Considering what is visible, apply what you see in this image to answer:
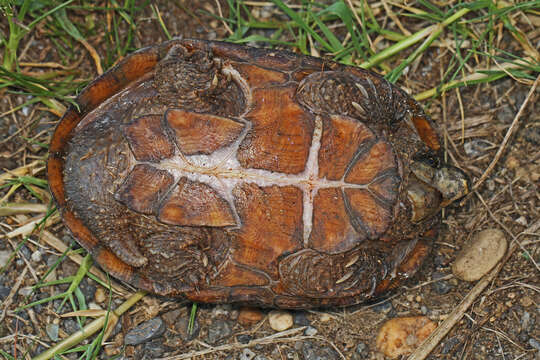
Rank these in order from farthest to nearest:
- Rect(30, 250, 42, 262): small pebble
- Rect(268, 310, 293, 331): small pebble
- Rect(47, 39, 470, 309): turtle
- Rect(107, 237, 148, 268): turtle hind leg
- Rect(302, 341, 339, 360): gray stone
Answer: Rect(30, 250, 42, 262): small pebble < Rect(268, 310, 293, 331): small pebble < Rect(302, 341, 339, 360): gray stone < Rect(107, 237, 148, 268): turtle hind leg < Rect(47, 39, 470, 309): turtle

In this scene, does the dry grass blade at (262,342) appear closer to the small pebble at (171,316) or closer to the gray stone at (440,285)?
the small pebble at (171,316)

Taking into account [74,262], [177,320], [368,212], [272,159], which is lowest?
[177,320]

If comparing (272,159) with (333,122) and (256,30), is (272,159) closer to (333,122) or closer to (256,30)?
(333,122)

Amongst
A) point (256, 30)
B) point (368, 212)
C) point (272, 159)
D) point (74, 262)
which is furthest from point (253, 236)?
point (256, 30)

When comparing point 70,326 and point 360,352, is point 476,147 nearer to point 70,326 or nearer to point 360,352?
point 360,352

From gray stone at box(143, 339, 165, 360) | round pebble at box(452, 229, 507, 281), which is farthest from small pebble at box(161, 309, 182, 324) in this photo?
round pebble at box(452, 229, 507, 281)

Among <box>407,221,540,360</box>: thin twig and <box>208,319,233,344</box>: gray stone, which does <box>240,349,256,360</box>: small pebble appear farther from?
<box>407,221,540,360</box>: thin twig
